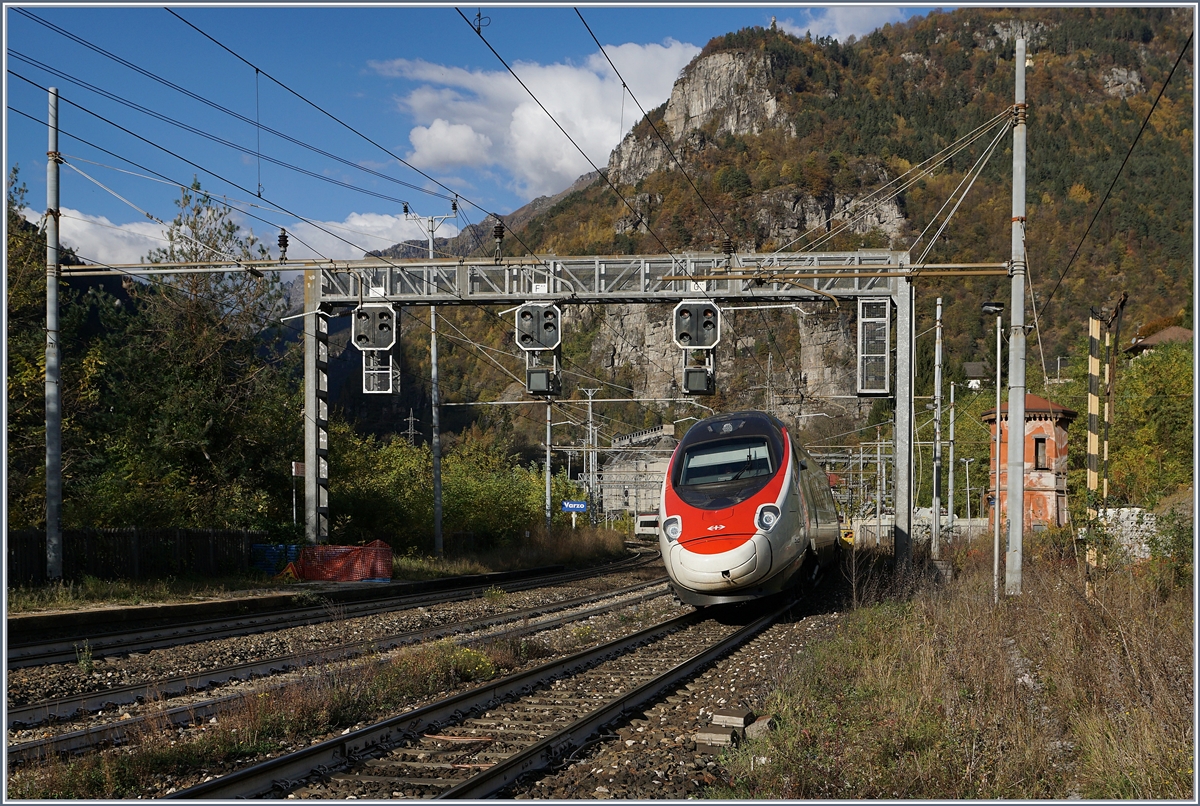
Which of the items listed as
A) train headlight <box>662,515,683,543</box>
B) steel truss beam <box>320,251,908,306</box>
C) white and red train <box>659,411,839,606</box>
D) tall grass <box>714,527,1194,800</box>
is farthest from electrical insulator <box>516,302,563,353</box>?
tall grass <box>714,527,1194,800</box>

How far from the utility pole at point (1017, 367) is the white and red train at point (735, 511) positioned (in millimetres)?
3340

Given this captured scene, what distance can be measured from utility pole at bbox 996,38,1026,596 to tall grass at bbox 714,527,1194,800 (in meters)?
3.39

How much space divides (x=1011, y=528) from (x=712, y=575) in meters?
→ 5.51

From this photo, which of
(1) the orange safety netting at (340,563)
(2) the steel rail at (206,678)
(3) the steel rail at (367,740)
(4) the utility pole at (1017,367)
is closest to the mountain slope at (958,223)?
(1) the orange safety netting at (340,563)

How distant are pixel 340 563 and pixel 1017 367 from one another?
17486 millimetres

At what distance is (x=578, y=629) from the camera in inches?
621

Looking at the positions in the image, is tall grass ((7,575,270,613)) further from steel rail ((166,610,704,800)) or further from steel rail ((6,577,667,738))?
steel rail ((166,610,704,800))

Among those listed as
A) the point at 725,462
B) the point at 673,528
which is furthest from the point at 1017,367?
the point at 673,528

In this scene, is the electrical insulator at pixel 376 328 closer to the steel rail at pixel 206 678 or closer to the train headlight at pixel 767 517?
the steel rail at pixel 206 678

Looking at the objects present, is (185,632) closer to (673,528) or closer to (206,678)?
(206,678)

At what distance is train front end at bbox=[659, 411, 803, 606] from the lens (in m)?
15.3

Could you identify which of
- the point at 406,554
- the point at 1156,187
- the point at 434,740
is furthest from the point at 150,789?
the point at 1156,187

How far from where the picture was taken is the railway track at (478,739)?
6.85 metres

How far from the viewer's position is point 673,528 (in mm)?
16094
